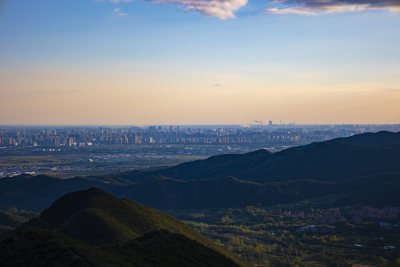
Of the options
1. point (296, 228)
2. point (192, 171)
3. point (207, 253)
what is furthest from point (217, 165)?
point (207, 253)

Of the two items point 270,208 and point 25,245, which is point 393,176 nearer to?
point 270,208

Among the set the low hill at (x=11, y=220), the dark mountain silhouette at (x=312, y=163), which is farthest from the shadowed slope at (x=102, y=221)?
the dark mountain silhouette at (x=312, y=163)

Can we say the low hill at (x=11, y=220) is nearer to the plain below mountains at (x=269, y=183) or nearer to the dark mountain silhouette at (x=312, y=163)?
the plain below mountains at (x=269, y=183)

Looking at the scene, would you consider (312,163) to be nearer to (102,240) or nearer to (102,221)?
(102,221)

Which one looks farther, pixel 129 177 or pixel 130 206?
pixel 129 177

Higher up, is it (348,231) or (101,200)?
Answer: (101,200)

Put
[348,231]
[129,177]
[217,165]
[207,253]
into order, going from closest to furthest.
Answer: [207,253], [348,231], [129,177], [217,165]
